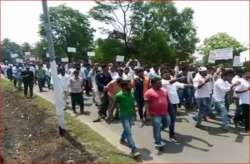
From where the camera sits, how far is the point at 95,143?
12.0 m

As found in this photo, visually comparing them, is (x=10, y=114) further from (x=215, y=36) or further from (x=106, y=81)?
(x=215, y=36)

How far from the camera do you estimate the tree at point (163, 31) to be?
6212 centimetres

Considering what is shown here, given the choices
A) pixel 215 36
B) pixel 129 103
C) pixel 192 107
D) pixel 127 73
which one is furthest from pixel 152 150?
pixel 215 36

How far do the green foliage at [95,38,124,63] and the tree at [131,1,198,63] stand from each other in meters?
2.42

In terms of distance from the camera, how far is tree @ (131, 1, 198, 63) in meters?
62.1

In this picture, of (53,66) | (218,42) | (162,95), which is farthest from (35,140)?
(218,42)

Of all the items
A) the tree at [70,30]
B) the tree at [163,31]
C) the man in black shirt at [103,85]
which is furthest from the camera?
the tree at [70,30]

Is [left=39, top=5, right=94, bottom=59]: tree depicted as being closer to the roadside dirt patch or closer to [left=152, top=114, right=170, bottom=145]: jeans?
the roadside dirt patch

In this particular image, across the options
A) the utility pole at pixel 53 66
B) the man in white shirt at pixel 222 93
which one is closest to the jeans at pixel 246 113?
the man in white shirt at pixel 222 93

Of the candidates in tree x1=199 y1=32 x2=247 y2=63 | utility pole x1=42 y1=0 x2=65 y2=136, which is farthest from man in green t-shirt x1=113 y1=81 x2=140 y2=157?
tree x1=199 y1=32 x2=247 y2=63

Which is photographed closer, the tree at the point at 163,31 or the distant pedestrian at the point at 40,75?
the distant pedestrian at the point at 40,75

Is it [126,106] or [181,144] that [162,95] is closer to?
[126,106]

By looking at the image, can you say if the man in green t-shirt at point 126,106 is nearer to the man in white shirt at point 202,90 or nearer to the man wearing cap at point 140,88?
the man in white shirt at point 202,90

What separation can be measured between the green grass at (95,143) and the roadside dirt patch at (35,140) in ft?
0.71
